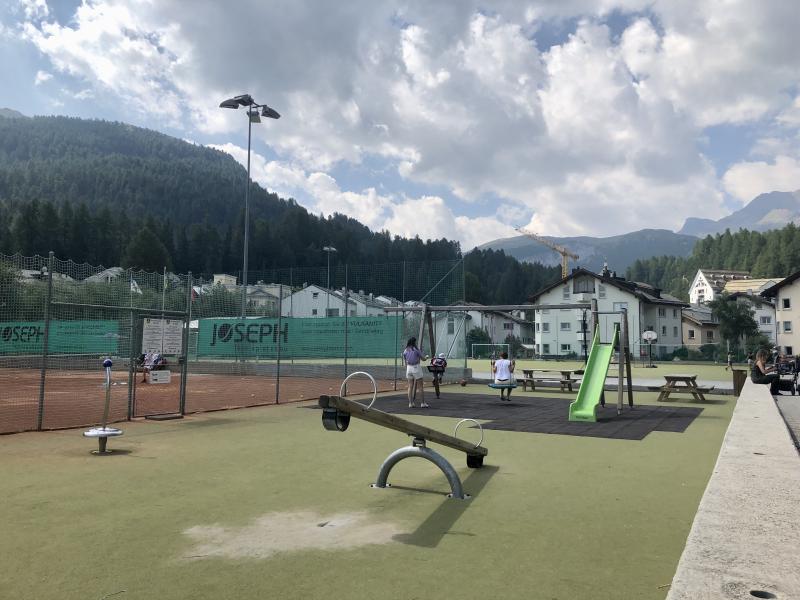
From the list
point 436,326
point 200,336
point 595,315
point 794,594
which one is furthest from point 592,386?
point 200,336

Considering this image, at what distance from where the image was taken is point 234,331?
22.5 metres

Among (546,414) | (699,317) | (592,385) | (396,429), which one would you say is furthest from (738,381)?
(699,317)

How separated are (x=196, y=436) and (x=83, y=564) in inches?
224

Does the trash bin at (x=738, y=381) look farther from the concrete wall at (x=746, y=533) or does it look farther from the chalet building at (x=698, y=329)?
the chalet building at (x=698, y=329)

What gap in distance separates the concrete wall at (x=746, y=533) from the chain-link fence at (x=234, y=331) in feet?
38.4

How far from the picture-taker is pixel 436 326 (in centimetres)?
2409

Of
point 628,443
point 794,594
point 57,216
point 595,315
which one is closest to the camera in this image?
point 794,594

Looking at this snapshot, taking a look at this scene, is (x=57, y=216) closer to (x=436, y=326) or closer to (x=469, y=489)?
(x=436, y=326)

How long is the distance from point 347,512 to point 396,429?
2.63ft

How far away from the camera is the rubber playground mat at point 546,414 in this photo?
33.8ft

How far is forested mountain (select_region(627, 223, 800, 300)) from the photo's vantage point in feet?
394

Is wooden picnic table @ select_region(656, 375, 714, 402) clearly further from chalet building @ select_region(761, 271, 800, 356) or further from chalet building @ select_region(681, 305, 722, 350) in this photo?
chalet building @ select_region(681, 305, 722, 350)

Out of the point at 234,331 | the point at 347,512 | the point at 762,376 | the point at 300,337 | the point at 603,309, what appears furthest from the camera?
the point at 603,309

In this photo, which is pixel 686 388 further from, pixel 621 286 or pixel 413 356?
pixel 621 286
